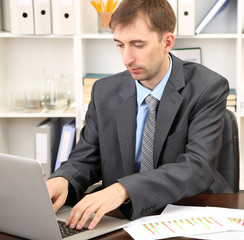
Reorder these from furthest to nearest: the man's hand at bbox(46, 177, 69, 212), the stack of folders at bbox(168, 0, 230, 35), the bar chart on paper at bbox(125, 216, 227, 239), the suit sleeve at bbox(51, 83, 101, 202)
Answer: the stack of folders at bbox(168, 0, 230, 35) < the suit sleeve at bbox(51, 83, 101, 202) < the man's hand at bbox(46, 177, 69, 212) < the bar chart on paper at bbox(125, 216, 227, 239)

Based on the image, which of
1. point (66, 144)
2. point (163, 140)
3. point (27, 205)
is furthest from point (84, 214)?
point (66, 144)

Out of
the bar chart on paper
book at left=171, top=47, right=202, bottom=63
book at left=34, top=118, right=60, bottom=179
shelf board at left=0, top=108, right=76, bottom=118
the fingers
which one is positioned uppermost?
book at left=171, top=47, right=202, bottom=63

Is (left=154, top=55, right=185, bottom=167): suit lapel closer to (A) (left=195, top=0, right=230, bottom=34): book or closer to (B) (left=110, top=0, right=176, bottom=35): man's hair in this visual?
(B) (left=110, top=0, right=176, bottom=35): man's hair

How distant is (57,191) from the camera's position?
1.37 m

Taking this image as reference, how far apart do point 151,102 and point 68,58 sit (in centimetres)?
148

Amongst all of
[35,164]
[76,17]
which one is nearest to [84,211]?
[35,164]

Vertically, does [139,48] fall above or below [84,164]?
above

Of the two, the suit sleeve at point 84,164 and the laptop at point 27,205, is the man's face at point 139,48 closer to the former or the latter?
the suit sleeve at point 84,164

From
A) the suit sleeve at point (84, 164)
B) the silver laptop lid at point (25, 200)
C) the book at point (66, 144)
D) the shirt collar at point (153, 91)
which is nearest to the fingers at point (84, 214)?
the silver laptop lid at point (25, 200)

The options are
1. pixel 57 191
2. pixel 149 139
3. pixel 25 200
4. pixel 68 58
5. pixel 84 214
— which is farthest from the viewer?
pixel 68 58

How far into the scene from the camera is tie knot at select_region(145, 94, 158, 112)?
5.43 ft

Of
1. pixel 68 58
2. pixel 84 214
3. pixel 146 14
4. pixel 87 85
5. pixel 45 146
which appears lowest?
pixel 45 146

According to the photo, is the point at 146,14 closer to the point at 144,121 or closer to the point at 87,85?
the point at 144,121

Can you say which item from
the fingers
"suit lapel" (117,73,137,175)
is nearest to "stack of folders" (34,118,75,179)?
"suit lapel" (117,73,137,175)
